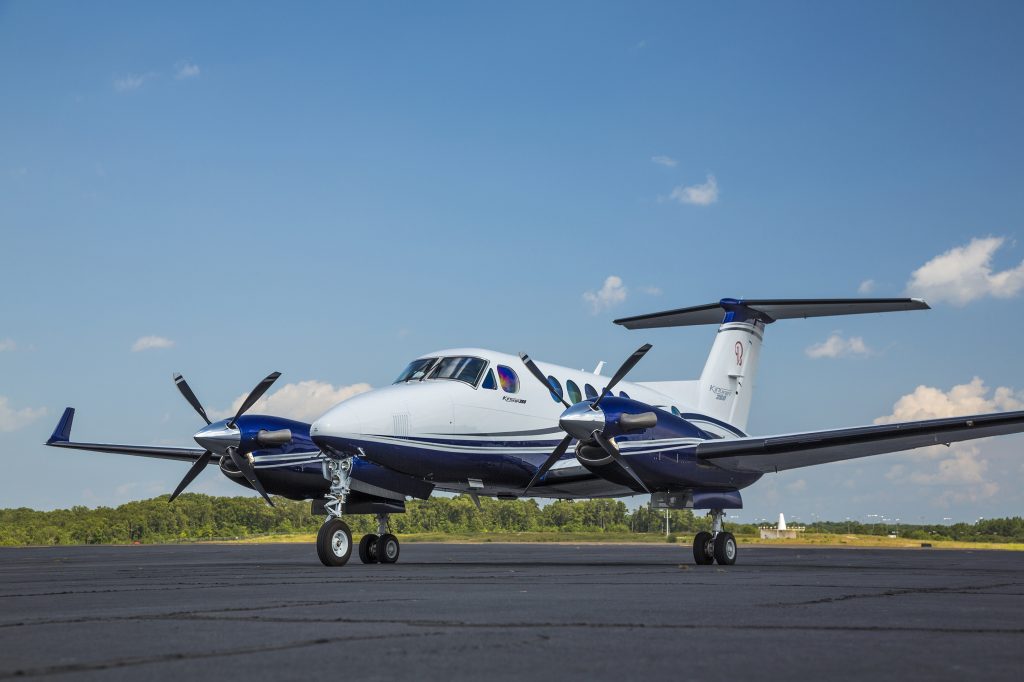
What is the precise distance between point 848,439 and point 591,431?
205 inches

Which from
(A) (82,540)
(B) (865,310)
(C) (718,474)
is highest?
(B) (865,310)

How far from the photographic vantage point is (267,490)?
67.3 ft

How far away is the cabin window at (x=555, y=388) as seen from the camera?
19.3m

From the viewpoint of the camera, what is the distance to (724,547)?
19.2m

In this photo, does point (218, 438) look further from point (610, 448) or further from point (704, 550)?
point (704, 550)

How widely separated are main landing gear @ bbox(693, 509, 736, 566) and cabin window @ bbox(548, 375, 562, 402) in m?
3.89

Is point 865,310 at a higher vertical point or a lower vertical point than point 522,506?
higher

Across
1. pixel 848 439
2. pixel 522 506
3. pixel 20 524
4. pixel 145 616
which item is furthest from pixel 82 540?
pixel 145 616

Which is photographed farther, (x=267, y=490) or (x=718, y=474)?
(x=267, y=490)

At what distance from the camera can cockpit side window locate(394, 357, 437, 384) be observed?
61.9 ft

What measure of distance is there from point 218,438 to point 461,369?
16.4 ft

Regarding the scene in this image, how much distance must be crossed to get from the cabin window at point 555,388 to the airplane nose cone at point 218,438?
6.31 m

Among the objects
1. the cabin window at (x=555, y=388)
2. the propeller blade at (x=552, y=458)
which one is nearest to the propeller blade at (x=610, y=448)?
the propeller blade at (x=552, y=458)

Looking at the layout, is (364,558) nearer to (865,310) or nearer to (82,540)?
(865,310)
